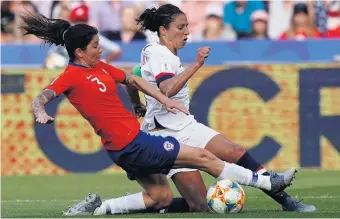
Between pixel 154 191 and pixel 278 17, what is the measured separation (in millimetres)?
8986

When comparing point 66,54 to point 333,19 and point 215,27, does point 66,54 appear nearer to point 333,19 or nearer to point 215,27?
point 215,27

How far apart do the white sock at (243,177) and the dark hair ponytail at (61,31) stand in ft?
5.66

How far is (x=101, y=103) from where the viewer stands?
10.0m

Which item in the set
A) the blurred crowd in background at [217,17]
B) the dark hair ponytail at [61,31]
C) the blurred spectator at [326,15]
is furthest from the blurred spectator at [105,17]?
the dark hair ponytail at [61,31]

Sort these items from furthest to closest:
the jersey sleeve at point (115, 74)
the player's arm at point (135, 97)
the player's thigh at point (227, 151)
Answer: the player's arm at point (135, 97)
the player's thigh at point (227, 151)
the jersey sleeve at point (115, 74)

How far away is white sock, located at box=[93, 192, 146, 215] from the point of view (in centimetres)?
1060

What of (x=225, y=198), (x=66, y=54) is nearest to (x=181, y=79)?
(x=225, y=198)

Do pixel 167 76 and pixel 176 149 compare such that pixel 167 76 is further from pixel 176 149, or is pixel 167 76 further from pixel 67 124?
pixel 67 124

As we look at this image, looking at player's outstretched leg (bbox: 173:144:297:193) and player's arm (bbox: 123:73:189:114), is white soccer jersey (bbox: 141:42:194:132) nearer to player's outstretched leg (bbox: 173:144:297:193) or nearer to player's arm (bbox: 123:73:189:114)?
player's arm (bbox: 123:73:189:114)

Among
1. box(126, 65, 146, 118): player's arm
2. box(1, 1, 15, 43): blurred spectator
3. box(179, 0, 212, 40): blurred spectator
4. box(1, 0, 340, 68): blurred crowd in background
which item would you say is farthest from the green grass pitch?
box(179, 0, 212, 40): blurred spectator

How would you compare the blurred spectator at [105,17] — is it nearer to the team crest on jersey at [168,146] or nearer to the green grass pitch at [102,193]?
the green grass pitch at [102,193]

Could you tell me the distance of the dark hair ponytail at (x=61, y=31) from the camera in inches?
396

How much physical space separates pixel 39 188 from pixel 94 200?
4.43 meters

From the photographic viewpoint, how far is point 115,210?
10.6m
